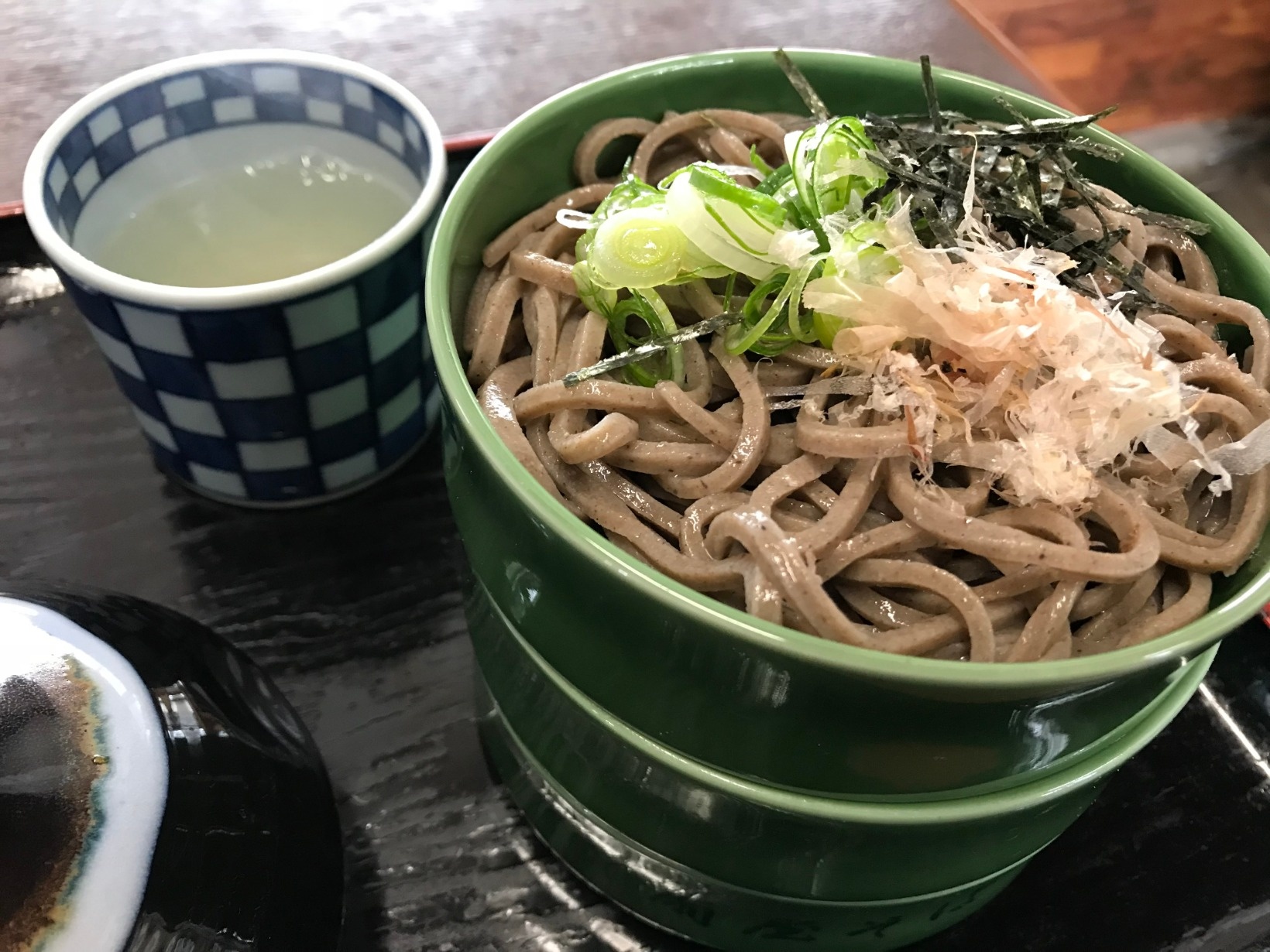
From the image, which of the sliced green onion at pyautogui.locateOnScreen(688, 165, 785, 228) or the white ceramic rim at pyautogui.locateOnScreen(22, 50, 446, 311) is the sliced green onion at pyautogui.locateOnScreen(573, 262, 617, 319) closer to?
the sliced green onion at pyautogui.locateOnScreen(688, 165, 785, 228)

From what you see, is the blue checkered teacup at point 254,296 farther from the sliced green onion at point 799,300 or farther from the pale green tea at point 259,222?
the sliced green onion at point 799,300

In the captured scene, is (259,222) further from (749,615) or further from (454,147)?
(749,615)

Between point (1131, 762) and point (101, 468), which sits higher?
point (101, 468)

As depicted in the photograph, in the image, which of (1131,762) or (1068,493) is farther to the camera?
(1131,762)

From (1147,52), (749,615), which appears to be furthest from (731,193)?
(1147,52)

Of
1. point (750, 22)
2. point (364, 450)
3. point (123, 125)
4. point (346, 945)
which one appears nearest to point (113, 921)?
point (346, 945)

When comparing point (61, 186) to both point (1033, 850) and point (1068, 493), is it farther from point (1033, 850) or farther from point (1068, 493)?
point (1033, 850)

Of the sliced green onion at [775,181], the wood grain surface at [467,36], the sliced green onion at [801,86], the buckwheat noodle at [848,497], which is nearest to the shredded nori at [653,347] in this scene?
the buckwheat noodle at [848,497]
